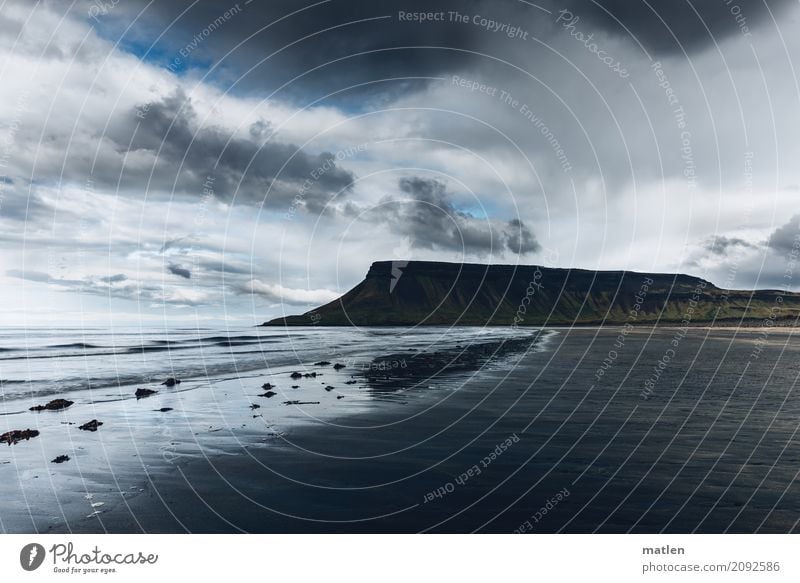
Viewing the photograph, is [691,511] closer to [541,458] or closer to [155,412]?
[541,458]

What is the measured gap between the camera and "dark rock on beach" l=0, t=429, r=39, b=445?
22227 mm

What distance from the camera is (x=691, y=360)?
57.7 metres

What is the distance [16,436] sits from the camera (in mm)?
22688

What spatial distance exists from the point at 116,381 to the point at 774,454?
162ft

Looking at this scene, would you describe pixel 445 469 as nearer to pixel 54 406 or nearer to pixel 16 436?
pixel 16 436
